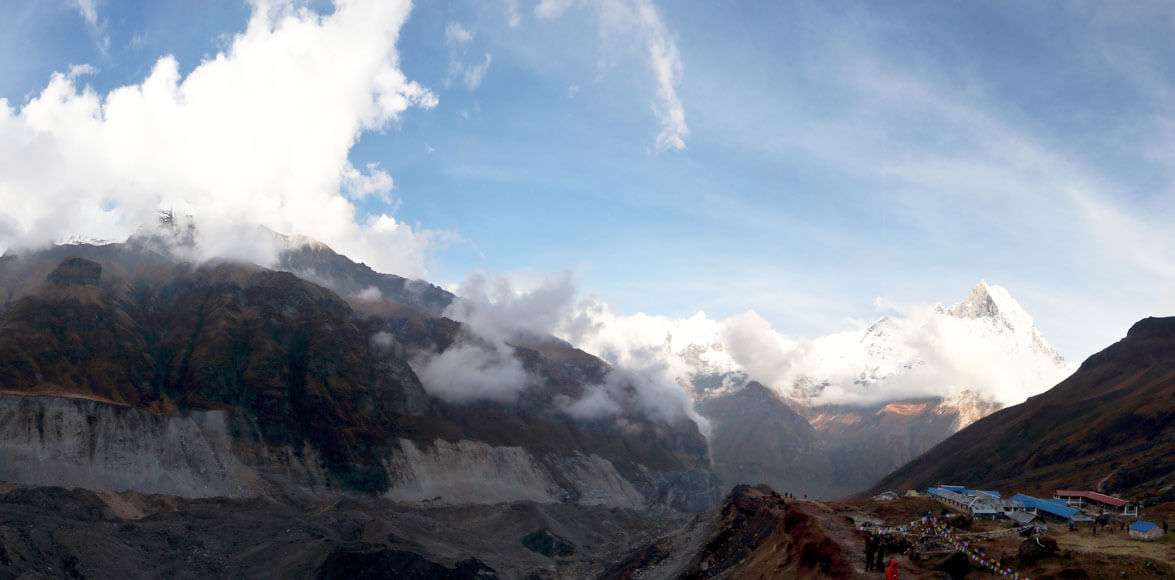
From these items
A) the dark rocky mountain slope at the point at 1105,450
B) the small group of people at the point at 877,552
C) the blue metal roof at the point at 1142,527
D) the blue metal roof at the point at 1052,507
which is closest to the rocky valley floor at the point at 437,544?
the small group of people at the point at 877,552

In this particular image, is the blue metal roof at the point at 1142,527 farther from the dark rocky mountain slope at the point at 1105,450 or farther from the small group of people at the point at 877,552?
the dark rocky mountain slope at the point at 1105,450

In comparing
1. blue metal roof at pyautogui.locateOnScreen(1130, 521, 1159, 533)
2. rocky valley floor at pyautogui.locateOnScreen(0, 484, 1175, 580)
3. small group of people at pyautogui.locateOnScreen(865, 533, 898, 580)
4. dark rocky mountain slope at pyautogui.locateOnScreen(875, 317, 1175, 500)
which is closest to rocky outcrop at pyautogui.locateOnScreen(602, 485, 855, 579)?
rocky valley floor at pyautogui.locateOnScreen(0, 484, 1175, 580)

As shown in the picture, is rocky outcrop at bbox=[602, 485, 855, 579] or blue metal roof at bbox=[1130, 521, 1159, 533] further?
rocky outcrop at bbox=[602, 485, 855, 579]

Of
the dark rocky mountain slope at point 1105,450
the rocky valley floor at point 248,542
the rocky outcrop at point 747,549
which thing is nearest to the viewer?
the rocky outcrop at point 747,549

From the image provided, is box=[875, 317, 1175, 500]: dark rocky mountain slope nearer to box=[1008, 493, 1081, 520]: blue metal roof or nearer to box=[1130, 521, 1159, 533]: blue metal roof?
box=[1008, 493, 1081, 520]: blue metal roof

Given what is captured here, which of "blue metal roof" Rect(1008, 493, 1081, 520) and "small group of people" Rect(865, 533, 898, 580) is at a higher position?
"blue metal roof" Rect(1008, 493, 1081, 520)

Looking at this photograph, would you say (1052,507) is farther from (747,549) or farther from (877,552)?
(747,549)

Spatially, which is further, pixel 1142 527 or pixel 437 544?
pixel 437 544

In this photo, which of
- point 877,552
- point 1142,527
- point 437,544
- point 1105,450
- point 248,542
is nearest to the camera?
point 1142,527

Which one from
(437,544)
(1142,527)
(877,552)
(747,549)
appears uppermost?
(1142,527)

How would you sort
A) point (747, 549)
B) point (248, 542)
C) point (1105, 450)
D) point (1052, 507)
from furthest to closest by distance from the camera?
point (1105, 450), point (248, 542), point (747, 549), point (1052, 507)

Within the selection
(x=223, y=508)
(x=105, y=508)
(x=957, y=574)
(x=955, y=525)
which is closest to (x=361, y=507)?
(x=223, y=508)

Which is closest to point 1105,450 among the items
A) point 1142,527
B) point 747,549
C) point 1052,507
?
point 747,549

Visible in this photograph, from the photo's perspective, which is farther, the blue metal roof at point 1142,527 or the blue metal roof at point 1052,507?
the blue metal roof at point 1052,507
